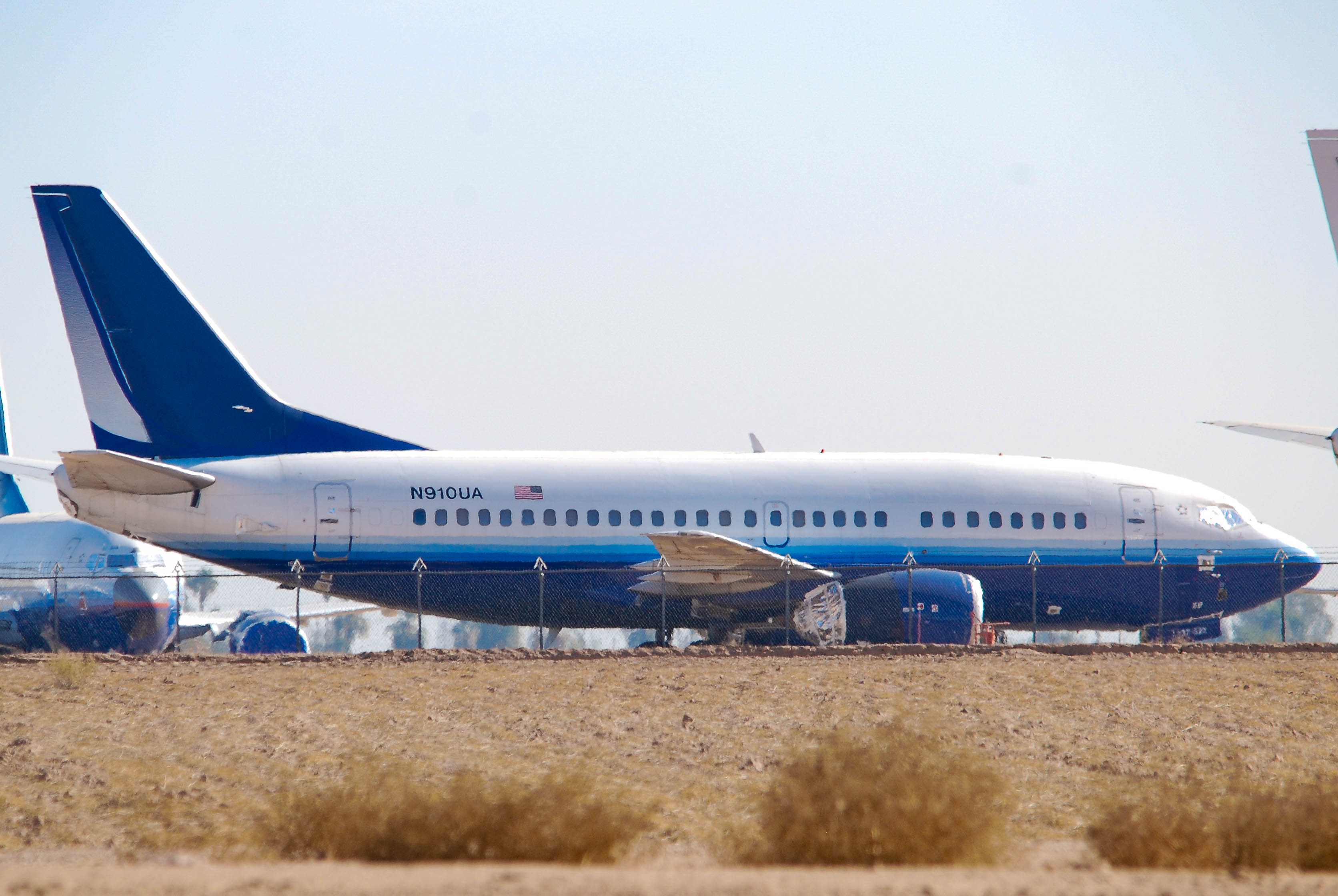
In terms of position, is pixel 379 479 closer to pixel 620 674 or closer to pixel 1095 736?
pixel 620 674

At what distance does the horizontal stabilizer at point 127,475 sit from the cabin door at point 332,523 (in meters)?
1.72

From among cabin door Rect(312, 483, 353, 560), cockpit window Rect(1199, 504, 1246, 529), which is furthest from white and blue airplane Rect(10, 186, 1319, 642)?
cockpit window Rect(1199, 504, 1246, 529)

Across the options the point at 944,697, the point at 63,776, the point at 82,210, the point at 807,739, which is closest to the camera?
the point at 63,776

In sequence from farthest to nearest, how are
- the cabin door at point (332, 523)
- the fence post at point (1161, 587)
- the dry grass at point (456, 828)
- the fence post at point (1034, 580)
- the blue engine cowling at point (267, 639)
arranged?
the blue engine cowling at point (267, 639)
the fence post at point (1161, 587)
the fence post at point (1034, 580)
the cabin door at point (332, 523)
the dry grass at point (456, 828)

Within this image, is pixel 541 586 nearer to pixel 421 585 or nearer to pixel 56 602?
pixel 421 585

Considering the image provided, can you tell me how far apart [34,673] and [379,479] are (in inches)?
232

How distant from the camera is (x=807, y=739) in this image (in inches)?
560

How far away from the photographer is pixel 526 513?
930 inches

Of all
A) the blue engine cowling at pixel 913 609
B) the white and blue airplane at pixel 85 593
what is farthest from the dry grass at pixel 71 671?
the blue engine cowling at pixel 913 609

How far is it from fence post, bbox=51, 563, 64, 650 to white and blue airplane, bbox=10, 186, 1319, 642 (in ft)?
4.66

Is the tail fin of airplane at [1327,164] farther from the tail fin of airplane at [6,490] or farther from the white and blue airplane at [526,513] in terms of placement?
the tail fin of airplane at [6,490]

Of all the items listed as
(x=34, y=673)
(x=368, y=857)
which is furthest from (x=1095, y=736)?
(x=34, y=673)

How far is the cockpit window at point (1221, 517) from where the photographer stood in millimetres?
26359

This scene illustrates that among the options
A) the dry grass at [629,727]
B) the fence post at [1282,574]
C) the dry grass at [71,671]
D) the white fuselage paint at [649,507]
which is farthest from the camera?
the fence post at [1282,574]
